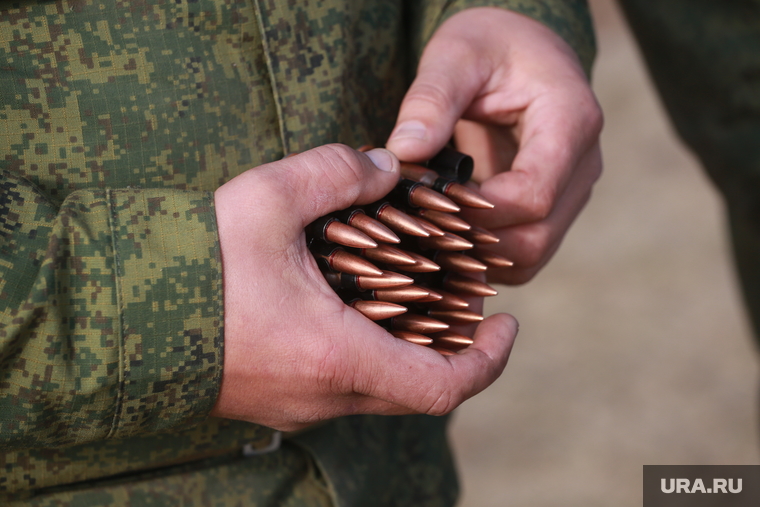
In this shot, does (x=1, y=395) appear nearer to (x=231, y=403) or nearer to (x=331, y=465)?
(x=231, y=403)

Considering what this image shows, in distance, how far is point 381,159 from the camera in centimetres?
127

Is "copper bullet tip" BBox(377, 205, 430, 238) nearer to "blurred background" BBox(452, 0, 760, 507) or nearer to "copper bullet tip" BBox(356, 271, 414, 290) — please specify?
"copper bullet tip" BBox(356, 271, 414, 290)

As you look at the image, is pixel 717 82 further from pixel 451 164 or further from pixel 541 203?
pixel 451 164

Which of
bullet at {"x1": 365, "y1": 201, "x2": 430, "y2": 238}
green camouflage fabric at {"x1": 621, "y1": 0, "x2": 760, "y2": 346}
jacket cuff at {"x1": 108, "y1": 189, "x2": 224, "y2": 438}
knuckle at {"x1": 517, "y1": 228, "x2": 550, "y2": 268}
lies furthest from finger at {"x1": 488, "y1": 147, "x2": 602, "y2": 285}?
green camouflage fabric at {"x1": 621, "y1": 0, "x2": 760, "y2": 346}

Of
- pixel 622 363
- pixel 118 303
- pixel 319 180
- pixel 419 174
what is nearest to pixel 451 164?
pixel 419 174

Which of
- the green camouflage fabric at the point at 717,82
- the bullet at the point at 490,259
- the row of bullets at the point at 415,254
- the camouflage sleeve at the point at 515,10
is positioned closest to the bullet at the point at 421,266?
the row of bullets at the point at 415,254

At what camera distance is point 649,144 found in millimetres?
6547

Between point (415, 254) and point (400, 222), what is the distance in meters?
0.09

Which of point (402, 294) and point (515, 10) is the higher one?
point (515, 10)

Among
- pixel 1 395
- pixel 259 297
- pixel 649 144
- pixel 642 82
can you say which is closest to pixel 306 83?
pixel 259 297

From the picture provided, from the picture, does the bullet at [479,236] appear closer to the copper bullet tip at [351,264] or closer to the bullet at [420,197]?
the bullet at [420,197]

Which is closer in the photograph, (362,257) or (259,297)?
(259,297)

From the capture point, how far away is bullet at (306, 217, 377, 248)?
46.4 inches

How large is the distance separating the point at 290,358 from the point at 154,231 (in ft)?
1.04
